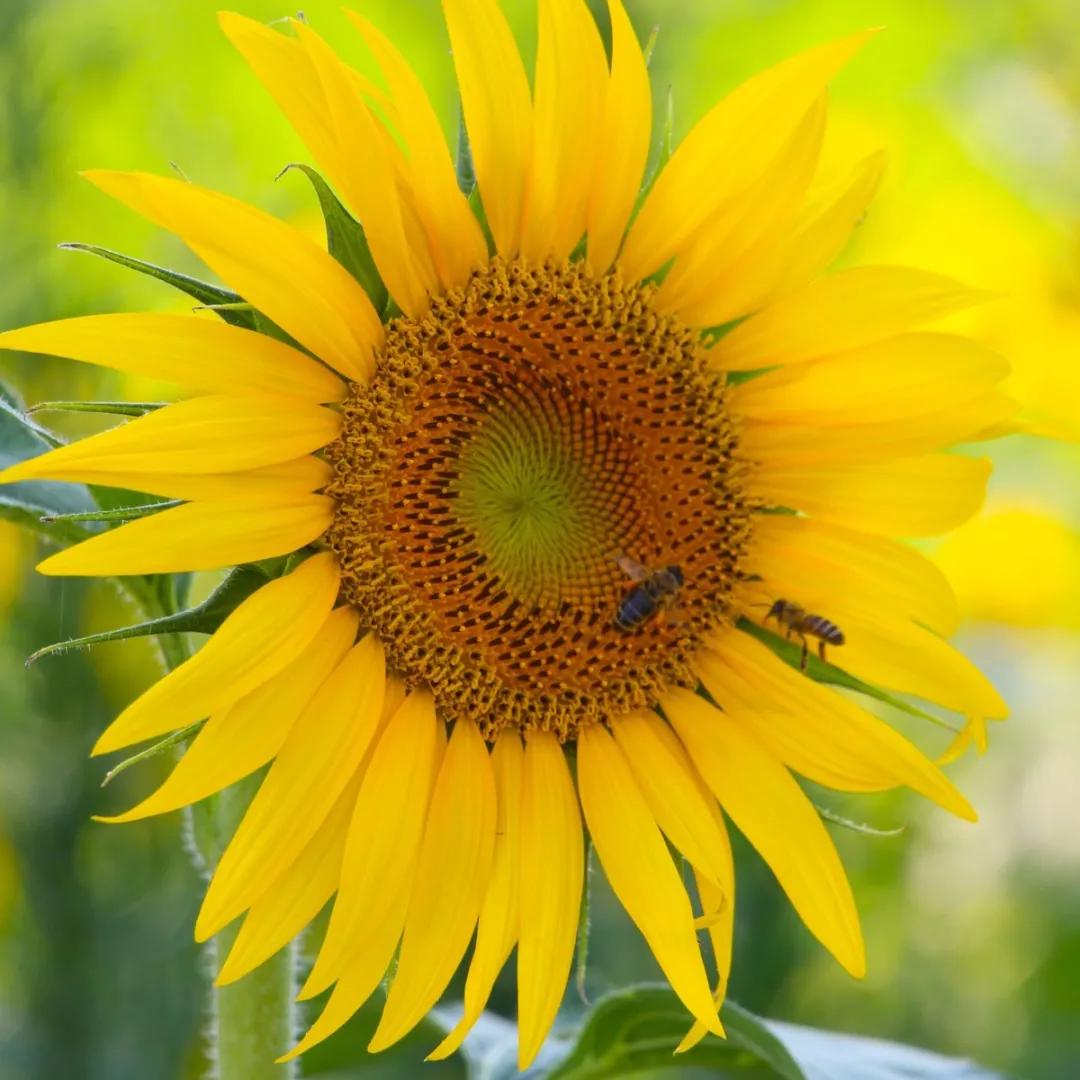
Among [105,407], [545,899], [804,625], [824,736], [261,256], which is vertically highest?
[261,256]

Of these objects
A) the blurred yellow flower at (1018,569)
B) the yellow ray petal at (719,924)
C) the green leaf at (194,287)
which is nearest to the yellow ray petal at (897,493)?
the yellow ray petal at (719,924)

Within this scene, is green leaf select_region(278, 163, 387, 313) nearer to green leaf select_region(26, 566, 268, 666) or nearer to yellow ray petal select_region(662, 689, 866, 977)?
green leaf select_region(26, 566, 268, 666)

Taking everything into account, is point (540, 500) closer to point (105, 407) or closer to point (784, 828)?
point (784, 828)

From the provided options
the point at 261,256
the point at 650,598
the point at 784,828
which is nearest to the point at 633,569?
the point at 650,598

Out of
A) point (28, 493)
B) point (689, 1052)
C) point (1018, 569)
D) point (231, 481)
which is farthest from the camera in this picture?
point (1018, 569)

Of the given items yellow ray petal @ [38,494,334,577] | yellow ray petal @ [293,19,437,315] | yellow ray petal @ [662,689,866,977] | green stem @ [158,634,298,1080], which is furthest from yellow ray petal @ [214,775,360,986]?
yellow ray petal @ [293,19,437,315]

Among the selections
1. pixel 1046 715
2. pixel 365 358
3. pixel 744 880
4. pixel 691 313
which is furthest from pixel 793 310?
pixel 1046 715

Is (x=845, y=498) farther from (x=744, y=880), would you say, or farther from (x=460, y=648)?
(x=744, y=880)

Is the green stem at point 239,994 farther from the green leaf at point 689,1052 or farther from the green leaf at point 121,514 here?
the green leaf at point 689,1052
